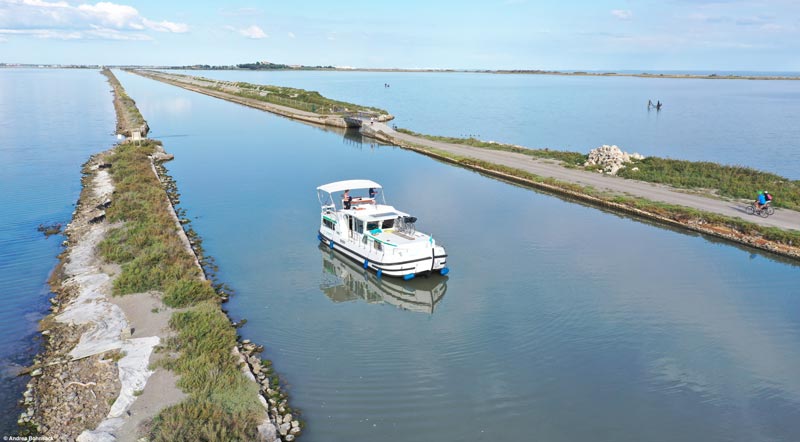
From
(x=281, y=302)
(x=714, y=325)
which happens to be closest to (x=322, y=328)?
(x=281, y=302)

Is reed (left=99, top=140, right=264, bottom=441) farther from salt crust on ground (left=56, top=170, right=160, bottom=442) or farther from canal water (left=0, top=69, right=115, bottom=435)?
canal water (left=0, top=69, right=115, bottom=435)

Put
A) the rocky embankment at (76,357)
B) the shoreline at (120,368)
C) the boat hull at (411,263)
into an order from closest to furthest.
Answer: the shoreline at (120,368) < the rocky embankment at (76,357) < the boat hull at (411,263)

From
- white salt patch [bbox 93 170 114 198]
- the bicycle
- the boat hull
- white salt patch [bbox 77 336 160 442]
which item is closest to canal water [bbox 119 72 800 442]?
the boat hull

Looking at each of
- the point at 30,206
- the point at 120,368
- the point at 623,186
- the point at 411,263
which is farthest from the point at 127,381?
the point at 623,186

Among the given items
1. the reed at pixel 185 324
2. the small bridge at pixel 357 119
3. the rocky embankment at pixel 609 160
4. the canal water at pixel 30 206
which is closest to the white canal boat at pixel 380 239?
the reed at pixel 185 324

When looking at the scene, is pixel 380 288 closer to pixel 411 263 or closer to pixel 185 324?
pixel 411 263

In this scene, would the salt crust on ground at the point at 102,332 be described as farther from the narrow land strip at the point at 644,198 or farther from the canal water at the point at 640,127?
the canal water at the point at 640,127

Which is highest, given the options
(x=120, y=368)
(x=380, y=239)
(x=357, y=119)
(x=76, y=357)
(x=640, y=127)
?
(x=640, y=127)

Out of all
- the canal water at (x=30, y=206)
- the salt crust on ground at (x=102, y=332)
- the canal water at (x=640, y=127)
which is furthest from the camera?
the canal water at (x=640, y=127)
